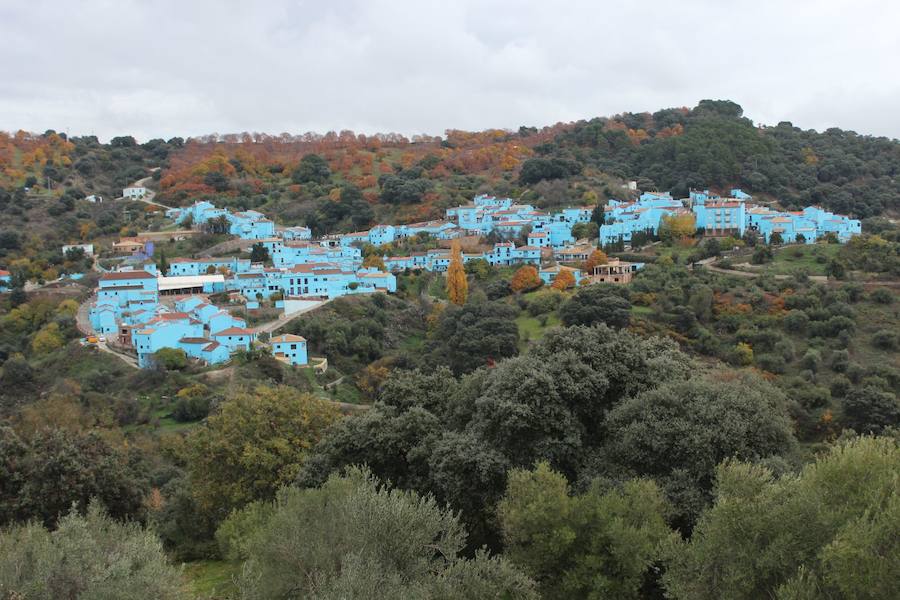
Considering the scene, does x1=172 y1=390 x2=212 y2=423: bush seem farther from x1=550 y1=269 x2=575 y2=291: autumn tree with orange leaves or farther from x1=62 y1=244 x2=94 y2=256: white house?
x1=62 y1=244 x2=94 y2=256: white house

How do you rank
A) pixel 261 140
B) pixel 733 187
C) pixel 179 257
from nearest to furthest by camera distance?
pixel 179 257 → pixel 733 187 → pixel 261 140

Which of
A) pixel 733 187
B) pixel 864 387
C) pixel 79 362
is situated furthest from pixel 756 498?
pixel 733 187

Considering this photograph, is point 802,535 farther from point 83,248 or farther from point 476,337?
point 83,248

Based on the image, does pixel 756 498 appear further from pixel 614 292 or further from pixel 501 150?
pixel 501 150

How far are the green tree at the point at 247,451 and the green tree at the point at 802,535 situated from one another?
31.1ft

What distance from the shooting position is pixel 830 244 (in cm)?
4238

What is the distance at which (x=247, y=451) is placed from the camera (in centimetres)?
1541

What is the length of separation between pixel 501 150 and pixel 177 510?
5950 cm

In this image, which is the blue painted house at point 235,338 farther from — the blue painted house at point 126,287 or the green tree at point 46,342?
the green tree at point 46,342

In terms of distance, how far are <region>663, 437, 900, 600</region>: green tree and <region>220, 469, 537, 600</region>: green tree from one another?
215 cm

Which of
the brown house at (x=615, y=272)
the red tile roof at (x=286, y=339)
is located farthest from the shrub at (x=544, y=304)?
the red tile roof at (x=286, y=339)

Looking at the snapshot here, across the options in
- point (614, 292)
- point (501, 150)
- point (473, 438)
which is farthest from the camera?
point (501, 150)

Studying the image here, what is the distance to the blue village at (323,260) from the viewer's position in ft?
113

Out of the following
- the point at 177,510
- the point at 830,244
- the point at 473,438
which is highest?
the point at 830,244
